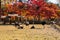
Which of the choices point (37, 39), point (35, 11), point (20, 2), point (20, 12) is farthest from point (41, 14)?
point (37, 39)

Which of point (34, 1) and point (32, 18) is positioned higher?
point (34, 1)

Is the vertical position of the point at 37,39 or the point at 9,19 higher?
the point at 37,39

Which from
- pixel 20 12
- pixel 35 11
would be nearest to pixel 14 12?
pixel 20 12

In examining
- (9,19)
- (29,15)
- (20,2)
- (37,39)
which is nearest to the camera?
(37,39)

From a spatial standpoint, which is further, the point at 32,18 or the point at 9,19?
the point at 32,18

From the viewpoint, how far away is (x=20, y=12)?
101 ft

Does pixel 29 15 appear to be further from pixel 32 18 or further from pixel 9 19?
pixel 9 19

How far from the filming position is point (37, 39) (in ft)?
38.5

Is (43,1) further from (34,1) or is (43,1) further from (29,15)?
(29,15)

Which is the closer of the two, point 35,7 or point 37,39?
point 37,39

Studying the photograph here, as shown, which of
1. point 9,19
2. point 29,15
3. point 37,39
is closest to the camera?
point 37,39

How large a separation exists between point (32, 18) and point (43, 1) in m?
3.54

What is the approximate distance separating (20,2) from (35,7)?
405cm

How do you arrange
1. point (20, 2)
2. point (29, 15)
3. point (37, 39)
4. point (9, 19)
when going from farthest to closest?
point (20, 2) → point (29, 15) → point (9, 19) → point (37, 39)
